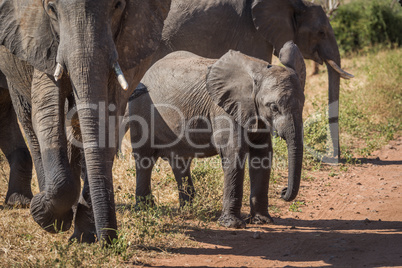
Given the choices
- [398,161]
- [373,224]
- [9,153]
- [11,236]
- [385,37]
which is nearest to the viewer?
[11,236]

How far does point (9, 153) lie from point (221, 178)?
87.0 inches

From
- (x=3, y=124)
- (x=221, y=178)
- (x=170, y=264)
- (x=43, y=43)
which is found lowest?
(x=170, y=264)

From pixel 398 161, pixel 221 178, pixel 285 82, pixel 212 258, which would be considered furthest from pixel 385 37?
pixel 212 258

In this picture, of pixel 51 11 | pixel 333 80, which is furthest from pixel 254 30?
pixel 51 11

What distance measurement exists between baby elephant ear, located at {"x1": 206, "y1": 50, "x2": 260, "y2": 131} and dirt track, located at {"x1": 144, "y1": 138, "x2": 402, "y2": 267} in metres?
0.97

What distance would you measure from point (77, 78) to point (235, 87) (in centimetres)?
194

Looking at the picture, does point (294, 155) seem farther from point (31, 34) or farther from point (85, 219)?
point (31, 34)

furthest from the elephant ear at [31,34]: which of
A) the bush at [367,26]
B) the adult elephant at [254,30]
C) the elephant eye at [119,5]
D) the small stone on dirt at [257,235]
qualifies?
the bush at [367,26]

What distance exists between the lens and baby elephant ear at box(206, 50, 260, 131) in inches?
207

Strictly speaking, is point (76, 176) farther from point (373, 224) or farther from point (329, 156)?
point (329, 156)

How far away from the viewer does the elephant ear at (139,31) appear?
4.32m

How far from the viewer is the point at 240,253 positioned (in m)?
4.57

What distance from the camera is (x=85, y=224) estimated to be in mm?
4398

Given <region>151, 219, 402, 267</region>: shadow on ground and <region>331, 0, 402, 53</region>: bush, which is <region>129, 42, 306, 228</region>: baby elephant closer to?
<region>151, 219, 402, 267</region>: shadow on ground
